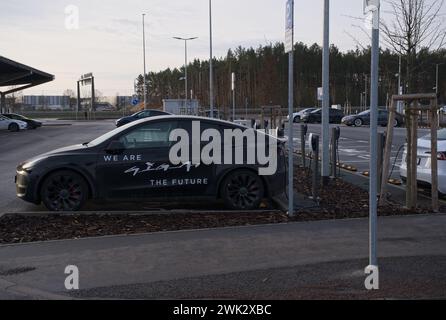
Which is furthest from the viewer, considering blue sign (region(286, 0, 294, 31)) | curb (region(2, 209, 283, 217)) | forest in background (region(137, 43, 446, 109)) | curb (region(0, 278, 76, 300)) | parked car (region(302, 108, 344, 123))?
forest in background (region(137, 43, 446, 109))

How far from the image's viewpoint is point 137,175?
893 centimetres

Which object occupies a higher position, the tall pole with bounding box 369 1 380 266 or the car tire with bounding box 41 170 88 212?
the tall pole with bounding box 369 1 380 266

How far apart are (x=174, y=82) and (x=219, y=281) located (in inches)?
4002

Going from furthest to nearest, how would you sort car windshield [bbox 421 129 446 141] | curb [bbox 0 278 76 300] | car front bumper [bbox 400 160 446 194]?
1. car windshield [bbox 421 129 446 141]
2. car front bumper [bbox 400 160 446 194]
3. curb [bbox 0 278 76 300]

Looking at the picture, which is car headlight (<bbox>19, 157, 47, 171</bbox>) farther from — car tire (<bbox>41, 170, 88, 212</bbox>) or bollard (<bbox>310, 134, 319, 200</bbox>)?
bollard (<bbox>310, 134, 319, 200</bbox>)

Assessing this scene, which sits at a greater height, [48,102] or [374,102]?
[48,102]

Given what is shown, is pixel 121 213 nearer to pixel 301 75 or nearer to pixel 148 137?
pixel 148 137

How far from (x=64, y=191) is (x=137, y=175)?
3.68 ft

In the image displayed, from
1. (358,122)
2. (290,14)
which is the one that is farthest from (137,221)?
(358,122)

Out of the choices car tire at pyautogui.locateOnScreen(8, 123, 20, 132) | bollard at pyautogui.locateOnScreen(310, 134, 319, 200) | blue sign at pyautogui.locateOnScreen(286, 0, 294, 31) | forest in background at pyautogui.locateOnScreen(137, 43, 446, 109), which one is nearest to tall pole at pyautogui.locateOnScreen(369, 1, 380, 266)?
blue sign at pyautogui.locateOnScreen(286, 0, 294, 31)

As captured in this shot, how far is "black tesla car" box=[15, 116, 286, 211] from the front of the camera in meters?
8.85

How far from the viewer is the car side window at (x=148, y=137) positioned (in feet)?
29.7

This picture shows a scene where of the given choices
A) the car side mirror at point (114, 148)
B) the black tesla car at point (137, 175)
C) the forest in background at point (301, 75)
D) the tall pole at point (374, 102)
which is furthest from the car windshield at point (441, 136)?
the forest in background at point (301, 75)
